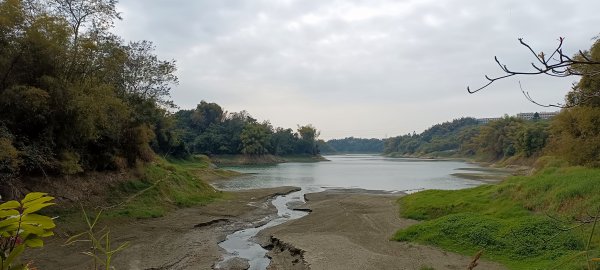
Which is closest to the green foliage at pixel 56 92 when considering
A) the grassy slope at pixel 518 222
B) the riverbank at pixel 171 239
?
the riverbank at pixel 171 239

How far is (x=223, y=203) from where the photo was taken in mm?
29438

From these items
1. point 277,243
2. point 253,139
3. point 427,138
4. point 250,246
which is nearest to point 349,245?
point 277,243

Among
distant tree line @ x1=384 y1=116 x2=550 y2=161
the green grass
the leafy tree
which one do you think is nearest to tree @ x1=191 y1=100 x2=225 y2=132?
the leafy tree

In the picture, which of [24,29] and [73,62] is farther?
[73,62]

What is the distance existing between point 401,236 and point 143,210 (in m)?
13.1

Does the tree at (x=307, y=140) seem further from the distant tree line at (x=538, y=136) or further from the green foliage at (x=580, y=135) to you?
the green foliage at (x=580, y=135)

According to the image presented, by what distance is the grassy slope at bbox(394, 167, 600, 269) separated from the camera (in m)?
13.6

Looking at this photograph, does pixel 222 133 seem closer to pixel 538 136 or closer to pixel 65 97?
pixel 538 136

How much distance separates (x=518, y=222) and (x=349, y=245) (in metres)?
6.27

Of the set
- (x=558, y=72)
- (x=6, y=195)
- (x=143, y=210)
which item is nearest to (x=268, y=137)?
(x=143, y=210)

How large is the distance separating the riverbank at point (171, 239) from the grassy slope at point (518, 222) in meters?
8.00

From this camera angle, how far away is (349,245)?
16656 mm

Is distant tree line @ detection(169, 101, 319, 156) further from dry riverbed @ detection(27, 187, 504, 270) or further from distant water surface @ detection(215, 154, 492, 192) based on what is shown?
dry riverbed @ detection(27, 187, 504, 270)

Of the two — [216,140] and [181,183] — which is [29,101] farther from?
[216,140]
